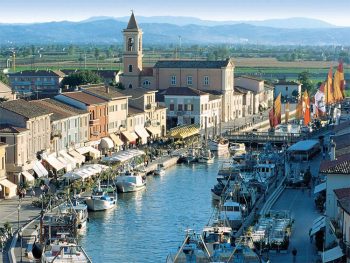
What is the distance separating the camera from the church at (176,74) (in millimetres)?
76625

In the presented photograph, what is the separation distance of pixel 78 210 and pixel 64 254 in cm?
739

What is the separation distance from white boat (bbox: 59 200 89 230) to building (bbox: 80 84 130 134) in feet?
67.3

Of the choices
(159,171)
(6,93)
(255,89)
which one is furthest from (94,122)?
(255,89)

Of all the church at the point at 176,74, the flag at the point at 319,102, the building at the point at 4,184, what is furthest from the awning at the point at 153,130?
the building at the point at 4,184

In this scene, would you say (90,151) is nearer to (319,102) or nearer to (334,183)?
(319,102)

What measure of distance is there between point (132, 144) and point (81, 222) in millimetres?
24183

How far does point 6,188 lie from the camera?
40.9m

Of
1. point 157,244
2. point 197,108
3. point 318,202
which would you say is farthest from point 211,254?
point 197,108

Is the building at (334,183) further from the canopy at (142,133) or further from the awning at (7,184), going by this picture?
the canopy at (142,133)

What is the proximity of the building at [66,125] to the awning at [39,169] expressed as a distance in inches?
126

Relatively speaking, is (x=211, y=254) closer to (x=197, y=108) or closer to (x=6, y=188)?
(x=6, y=188)

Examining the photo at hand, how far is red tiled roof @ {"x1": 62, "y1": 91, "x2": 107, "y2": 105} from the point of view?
56.1 meters

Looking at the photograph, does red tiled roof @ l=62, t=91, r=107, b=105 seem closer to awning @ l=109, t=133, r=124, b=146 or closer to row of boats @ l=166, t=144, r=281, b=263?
awning @ l=109, t=133, r=124, b=146

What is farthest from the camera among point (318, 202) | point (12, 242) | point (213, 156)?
point (213, 156)
